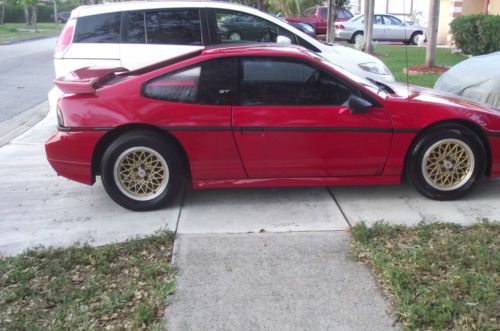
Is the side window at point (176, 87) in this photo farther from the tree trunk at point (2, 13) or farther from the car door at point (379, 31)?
the tree trunk at point (2, 13)

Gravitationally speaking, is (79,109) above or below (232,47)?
below

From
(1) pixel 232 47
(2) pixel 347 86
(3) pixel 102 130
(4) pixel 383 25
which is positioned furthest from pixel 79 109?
(4) pixel 383 25

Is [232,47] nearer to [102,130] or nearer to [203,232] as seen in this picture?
[102,130]

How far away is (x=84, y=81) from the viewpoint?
15.9 ft

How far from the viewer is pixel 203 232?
14.3 ft

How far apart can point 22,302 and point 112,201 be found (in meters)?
1.80

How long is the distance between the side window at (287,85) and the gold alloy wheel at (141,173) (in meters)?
0.95

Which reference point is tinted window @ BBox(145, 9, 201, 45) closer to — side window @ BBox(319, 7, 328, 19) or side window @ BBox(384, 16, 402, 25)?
side window @ BBox(384, 16, 402, 25)

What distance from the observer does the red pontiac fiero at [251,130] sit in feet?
15.3

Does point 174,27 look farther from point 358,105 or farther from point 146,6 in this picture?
point 358,105

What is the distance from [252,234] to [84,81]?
2.11m

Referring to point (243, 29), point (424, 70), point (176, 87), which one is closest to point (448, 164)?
point (176, 87)

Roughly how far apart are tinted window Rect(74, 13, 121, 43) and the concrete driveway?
7.67 feet

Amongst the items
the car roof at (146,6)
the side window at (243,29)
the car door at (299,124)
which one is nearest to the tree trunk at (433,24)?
the side window at (243,29)
